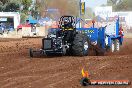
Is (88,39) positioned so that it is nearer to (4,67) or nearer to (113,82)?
(4,67)

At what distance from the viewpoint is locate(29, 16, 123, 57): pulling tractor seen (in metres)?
18.1

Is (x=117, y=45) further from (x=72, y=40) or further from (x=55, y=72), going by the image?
(x=55, y=72)

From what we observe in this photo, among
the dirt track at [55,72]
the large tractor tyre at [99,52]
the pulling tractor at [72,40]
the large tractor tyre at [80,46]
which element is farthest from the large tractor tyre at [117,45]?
the dirt track at [55,72]

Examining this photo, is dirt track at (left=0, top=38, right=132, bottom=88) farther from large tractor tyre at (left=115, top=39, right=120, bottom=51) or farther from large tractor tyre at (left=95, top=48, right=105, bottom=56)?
large tractor tyre at (left=115, top=39, right=120, bottom=51)

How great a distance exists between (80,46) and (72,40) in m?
0.57

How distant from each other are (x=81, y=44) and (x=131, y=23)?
71997 millimetres

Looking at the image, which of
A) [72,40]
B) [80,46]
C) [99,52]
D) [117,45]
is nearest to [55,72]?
[80,46]

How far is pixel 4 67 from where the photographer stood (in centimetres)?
1455

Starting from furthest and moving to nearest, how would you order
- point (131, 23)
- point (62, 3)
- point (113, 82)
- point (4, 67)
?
point (131, 23)
point (62, 3)
point (4, 67)
point (113, 82)

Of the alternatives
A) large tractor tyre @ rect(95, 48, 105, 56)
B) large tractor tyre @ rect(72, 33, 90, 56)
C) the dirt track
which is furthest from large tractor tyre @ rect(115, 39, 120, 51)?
the dirt track

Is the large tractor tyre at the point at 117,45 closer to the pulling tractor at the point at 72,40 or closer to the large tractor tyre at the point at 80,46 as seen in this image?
the pulling tractor at the point at 72,40


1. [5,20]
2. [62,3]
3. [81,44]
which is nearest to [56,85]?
[81,44]

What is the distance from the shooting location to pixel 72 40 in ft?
61.5

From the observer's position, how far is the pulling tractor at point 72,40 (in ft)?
59.5
